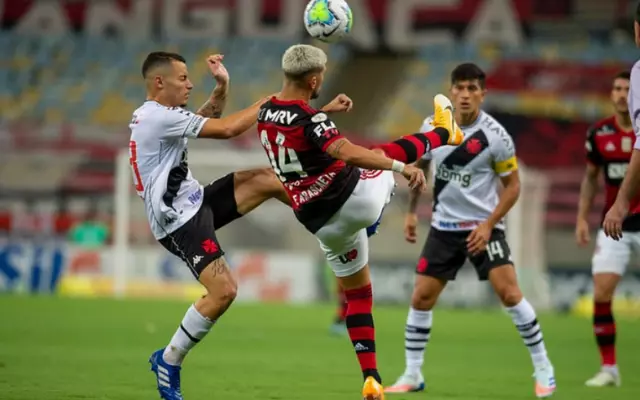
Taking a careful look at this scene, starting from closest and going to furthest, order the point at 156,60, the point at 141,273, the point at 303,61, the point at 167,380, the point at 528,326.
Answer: the point at 303,61, the point at 167,380, the point at 156,60, the point at 528,326, the point at 141,273

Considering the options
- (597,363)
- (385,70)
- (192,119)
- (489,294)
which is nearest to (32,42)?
(385,70)

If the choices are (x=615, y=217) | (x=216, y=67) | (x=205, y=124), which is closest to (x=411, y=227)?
(x=216, y=67)

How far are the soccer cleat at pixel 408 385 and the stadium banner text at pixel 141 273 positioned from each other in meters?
10.9

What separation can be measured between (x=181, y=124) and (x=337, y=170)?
3.34 feet

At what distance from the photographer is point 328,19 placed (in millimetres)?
7473

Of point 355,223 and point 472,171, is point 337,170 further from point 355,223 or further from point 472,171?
point 472,171

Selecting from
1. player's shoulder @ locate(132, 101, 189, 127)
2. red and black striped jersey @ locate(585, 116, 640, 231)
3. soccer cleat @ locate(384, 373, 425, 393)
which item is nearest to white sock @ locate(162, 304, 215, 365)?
player's shoulder @ locate(132, 101, 189, 127)

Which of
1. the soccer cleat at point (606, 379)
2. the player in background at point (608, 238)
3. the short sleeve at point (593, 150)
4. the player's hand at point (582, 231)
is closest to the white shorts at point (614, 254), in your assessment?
the player in background at point (608, 238)

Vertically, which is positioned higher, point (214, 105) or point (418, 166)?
point (214, 105)

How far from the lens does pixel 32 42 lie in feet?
92.8

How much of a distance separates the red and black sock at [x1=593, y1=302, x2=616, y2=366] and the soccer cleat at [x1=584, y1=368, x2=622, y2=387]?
0.07m

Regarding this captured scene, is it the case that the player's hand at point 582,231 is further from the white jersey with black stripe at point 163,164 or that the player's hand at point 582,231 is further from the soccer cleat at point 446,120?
the white jersey with black stripe at point 163,164

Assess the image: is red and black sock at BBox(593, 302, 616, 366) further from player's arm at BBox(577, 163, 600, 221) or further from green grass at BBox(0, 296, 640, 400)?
player's arm at BBox(577, 163, 600, 221)

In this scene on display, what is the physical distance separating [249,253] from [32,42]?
1143 cm
